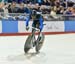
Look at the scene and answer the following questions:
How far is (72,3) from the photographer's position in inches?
591

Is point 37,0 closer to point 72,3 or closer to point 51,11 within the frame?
point 51,11

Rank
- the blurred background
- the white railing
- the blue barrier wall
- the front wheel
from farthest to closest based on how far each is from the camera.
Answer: the blue barrier wall < the blurred background < the white railing < the front wheel

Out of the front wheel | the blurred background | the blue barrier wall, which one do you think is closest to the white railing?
the blurred background

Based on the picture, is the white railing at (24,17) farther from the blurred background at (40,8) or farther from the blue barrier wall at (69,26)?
the blue barrier wall at (69,26)

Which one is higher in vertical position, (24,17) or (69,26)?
(24,17)

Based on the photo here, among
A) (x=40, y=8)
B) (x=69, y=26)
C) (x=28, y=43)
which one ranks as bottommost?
(x=69, y=26)

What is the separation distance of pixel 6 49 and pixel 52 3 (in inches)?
294

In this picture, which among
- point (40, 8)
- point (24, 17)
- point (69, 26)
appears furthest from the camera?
point (40, 8)

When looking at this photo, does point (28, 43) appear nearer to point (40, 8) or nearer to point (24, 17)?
point (24, 17)

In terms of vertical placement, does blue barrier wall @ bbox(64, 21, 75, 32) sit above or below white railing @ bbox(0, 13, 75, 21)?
below

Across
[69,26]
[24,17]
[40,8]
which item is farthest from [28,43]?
[40,8]

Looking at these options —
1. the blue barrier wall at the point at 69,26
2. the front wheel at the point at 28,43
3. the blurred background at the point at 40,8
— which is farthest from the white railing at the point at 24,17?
the front wheel at the point at 28,43

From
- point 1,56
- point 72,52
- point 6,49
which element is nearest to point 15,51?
point 6,49

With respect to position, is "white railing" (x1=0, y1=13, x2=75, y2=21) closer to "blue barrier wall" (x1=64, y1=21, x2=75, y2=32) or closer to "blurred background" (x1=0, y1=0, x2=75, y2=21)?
"blurred background" (x1=0, y1=0, x2=75, y2=21)
